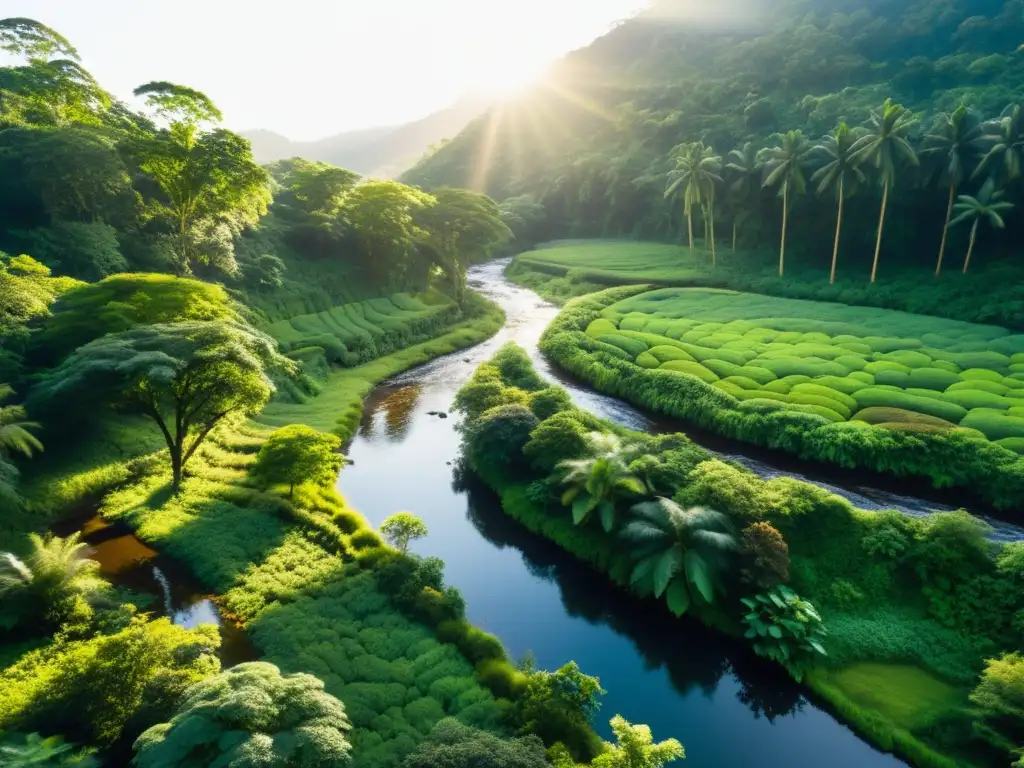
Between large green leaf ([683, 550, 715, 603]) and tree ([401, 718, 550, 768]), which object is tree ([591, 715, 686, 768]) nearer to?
tree ([401, 718, 550, 768])

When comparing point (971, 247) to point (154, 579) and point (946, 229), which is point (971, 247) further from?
point (154, 579)

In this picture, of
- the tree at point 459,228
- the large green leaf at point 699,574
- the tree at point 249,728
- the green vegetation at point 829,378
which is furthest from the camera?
the tree at point 459,228

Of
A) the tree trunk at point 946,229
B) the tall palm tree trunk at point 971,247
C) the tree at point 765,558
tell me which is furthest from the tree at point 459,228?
the tree at point 765,558

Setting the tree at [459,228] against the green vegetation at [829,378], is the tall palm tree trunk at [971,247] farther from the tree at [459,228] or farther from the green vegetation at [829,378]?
the tree at [459,228]

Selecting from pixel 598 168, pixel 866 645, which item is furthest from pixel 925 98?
pixel 866 645

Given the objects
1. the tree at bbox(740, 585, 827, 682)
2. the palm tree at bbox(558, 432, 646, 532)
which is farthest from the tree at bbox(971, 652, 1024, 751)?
the palm tree at bbox(558, 432, 646, 532)

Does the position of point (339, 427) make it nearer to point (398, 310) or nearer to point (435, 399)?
point (435, 399)
